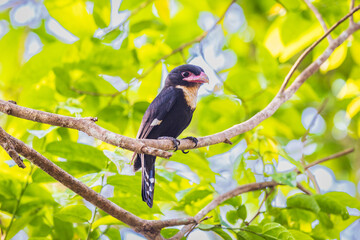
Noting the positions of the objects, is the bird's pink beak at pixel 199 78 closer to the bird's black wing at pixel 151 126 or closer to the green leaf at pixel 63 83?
the bird's black wing at pixel 151 126

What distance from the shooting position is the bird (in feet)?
6.06

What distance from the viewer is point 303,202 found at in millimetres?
2057

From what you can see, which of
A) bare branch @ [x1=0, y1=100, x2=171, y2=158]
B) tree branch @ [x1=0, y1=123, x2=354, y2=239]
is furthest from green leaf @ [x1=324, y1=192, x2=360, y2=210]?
bare branch @ [x1=0, y1=100, x2=171, y2=158]

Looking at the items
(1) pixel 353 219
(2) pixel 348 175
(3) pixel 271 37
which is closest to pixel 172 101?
(1) pixel 353 219

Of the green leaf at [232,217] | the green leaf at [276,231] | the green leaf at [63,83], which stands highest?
the green leaf at [63,83]

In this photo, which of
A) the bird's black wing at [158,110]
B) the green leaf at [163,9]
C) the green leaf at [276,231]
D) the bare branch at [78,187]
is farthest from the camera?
the green leaf at [163,9]

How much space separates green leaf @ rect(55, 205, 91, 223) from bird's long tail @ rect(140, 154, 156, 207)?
355mm

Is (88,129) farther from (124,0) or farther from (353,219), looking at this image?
(353,219)

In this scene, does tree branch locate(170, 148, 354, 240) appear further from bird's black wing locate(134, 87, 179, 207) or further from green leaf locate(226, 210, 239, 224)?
bird's black wing locate(134, 87, 179, 207)

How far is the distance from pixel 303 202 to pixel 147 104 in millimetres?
940

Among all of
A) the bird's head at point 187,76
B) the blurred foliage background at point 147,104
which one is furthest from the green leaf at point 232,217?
the bird's head at point 187,76

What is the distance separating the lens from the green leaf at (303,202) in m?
2.00

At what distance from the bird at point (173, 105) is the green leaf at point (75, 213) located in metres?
0.37

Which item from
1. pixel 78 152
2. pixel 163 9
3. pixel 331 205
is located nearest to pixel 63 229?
pixel 78 152
